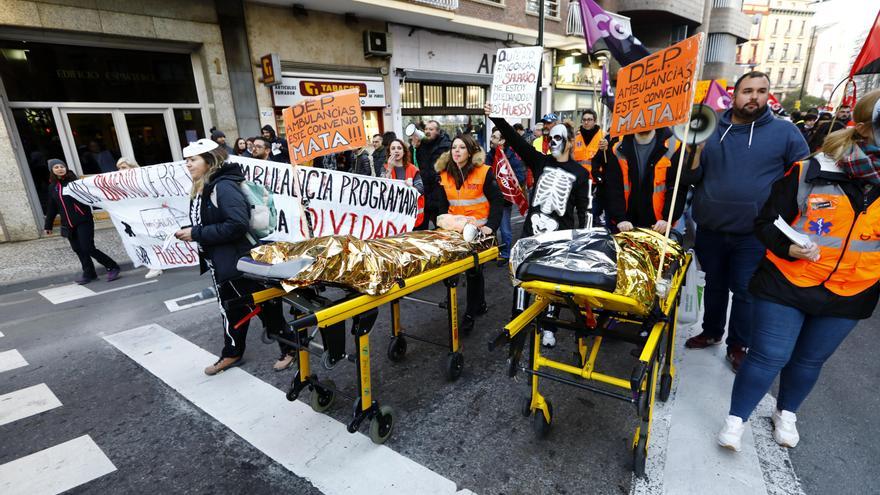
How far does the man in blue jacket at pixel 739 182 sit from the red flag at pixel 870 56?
278 cm

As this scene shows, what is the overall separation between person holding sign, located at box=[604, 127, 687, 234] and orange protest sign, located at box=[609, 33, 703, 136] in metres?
0.37

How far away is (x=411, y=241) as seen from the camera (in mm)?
3172

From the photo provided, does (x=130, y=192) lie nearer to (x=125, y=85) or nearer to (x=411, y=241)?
(x=411, y=241)

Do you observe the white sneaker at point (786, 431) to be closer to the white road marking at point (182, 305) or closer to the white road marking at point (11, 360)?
the white road marking at point (182, 305)

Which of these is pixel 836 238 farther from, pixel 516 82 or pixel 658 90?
pixel 516 82

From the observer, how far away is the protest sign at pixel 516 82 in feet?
19.6

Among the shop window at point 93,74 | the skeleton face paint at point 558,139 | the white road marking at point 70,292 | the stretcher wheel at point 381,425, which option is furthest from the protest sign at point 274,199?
the shop window at point 93,74

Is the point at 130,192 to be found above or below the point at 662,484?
above

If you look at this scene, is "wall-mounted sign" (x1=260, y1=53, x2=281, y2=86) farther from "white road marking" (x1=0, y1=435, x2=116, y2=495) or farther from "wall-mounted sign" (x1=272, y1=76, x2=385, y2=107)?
"white road marking" (x1=0, y1=435, x2=116, y2=495)

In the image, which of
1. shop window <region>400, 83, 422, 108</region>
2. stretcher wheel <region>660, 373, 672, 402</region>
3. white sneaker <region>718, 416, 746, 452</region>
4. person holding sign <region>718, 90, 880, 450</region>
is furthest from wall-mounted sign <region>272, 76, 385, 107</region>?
white sneaker <region>718, 416, 746, 452</region>

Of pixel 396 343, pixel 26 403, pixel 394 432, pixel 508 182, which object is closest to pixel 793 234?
pixel 394 432

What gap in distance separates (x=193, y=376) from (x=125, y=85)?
880 cm

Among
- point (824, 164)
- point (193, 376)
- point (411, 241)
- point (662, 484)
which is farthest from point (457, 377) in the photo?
point (824, 164)

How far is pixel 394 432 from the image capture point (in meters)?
2.93
